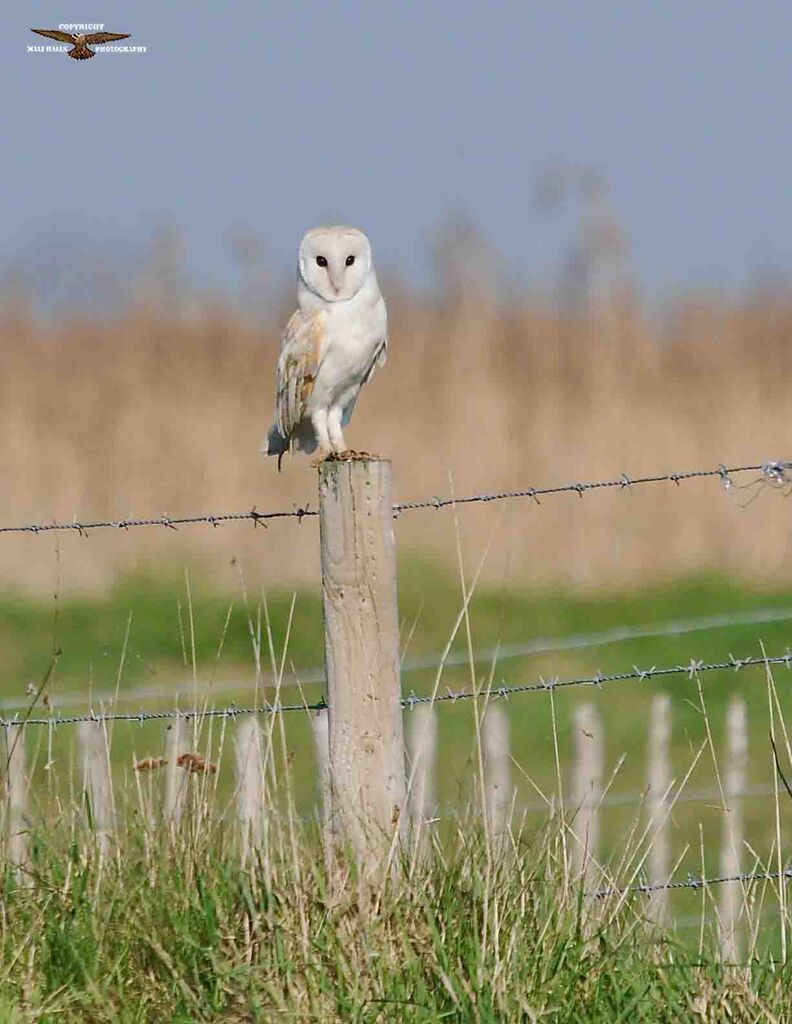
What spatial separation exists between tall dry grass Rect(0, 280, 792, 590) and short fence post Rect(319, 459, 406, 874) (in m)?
7.51

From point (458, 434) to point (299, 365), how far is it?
6.38 meters

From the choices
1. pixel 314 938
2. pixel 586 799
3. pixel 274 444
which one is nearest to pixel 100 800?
pixel 314 938

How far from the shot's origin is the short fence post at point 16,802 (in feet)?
13.9

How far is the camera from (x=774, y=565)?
11.7 m

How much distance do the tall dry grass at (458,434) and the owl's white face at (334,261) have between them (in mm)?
5853

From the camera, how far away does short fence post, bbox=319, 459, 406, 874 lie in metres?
4.23

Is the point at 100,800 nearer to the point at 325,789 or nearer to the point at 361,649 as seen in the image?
the point at 325,789

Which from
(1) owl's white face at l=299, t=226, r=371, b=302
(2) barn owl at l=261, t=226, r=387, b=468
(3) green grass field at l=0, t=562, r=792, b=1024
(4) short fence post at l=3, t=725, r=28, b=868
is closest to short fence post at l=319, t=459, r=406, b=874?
(3) green grass field at l=0, t=562, r=792, b=1024

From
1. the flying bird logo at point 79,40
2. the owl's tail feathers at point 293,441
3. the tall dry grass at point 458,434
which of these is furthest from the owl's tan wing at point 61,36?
the tall dry grass at point 458,434

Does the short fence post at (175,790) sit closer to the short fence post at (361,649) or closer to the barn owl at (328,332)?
the short fence post at (361,649)

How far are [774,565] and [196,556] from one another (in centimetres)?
345

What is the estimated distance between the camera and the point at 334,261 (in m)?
5.85

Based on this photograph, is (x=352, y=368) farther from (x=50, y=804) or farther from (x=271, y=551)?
(x=271, y=551)

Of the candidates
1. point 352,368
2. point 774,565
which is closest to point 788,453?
point 774,565
